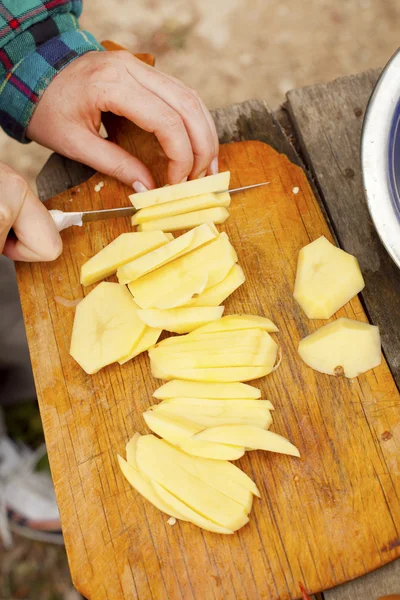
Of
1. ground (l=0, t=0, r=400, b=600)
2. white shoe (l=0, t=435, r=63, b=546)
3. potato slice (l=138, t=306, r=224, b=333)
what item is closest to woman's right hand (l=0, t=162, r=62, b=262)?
potato slice (l=138, t=306, r=224, b=333)

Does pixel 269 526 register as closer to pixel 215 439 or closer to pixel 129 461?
pixel 215 439

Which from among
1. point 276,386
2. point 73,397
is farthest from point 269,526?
point 73,397

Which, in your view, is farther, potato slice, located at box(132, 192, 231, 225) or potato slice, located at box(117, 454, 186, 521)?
potato slice, located at box(132, 192, 231, 225)

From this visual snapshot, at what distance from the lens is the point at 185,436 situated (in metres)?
1.56

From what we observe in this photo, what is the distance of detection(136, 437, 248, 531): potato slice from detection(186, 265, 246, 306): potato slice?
42cm

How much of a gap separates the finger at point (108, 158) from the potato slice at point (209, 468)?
2.82 ft

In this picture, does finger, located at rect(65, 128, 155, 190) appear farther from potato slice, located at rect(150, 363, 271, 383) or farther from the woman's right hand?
potato slice, located at rect(150, 363, 271, 383)

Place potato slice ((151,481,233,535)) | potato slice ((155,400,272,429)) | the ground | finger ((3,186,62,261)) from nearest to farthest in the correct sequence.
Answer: potato slice ((151,481,233,535)), potato slice ((155,400,272,429)), finger ((3,186,62,261)), the ground

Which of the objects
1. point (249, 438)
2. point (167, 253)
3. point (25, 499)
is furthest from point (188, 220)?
point (25, 499)

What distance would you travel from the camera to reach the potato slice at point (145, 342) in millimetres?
1717

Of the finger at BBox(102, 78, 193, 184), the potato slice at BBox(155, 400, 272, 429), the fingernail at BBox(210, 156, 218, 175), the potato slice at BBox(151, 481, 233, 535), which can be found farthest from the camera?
the fingernail at BBox(210, 156, 218, 175)

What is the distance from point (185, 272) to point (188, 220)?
0.66 ft

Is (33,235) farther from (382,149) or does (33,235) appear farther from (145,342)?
(382,149)

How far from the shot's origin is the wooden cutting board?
1517 mm
